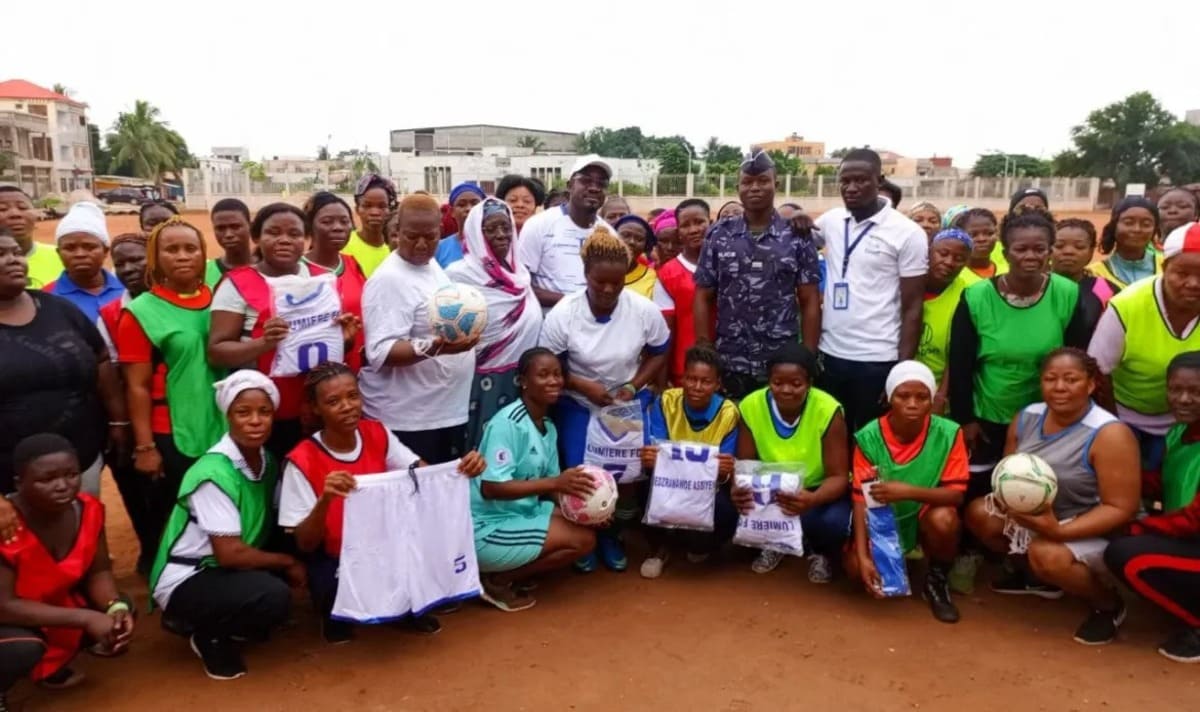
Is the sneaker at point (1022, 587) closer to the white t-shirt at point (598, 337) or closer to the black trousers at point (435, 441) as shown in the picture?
the white t-shirt at point (598, 337)

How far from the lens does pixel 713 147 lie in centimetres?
7181

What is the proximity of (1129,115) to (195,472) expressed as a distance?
191 feet

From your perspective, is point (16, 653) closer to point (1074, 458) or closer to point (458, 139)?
point (1074, 458)

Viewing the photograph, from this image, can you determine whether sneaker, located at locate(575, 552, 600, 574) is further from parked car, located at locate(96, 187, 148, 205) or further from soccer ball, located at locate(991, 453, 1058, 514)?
parked car, located at locate(96, 187, 148, 205)

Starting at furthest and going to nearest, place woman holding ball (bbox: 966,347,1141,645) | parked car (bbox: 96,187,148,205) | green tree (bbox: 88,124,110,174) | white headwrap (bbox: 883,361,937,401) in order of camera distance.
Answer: green tree (bbox: 88,124,110,174) < parked car (bbox: 96,187,148,205) < white headwrap (bbox: 883,361,937,401) < woman holding ball (bbox: 966,347,1141,645)

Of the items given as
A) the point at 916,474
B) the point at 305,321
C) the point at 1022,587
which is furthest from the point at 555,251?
the point at 1022,587

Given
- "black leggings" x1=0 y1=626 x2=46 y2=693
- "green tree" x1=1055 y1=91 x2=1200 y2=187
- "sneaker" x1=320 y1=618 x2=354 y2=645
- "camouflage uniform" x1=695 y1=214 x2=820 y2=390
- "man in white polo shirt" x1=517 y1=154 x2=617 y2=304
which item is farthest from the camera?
"green tree" x1=1055 y1=91 x2=1200 y2=187

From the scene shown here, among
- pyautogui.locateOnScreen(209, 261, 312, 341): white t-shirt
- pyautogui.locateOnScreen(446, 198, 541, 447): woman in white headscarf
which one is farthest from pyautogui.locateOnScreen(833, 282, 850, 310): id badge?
pyautogui.locateOnScreen(209, 261, 312, 341): white t-shirt

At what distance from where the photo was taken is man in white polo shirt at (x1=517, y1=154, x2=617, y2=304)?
528 centimetres

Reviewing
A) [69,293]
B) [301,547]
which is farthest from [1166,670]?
Answer: [69,293]

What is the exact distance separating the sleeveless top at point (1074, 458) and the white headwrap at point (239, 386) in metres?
3.68

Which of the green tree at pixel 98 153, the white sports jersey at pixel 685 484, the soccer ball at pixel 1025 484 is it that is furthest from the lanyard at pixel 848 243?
the green tree at pixel 98 153

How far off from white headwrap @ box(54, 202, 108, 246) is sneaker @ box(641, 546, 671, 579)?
139 inches

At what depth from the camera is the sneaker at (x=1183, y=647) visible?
148 inches
